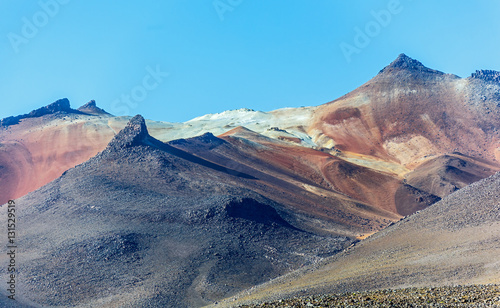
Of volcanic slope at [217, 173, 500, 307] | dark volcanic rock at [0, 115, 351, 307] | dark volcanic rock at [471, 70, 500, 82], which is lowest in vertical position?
volcanic slope at [217, 173, 500, 307]

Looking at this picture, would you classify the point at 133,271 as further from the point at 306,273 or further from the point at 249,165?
the point at 249,165

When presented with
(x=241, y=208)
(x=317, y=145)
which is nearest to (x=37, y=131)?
(x=317, y=145)

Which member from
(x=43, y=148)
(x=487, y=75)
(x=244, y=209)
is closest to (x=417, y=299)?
(x=244, y=209)

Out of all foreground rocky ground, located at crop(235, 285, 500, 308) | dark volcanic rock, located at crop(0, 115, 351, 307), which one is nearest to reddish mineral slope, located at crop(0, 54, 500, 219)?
dark volcanic rock, located at crop(0, 115, 351, 307)

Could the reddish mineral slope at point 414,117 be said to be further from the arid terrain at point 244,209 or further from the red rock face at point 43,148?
the red rock face at point 43,148

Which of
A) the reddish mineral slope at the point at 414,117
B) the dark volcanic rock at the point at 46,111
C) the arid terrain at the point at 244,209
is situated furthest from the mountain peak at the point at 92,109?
the reddish mineral slope at the point at 414,117

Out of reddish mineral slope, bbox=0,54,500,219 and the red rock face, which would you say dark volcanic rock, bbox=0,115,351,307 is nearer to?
reddish mineral slope, bbox=0,54,500,219
